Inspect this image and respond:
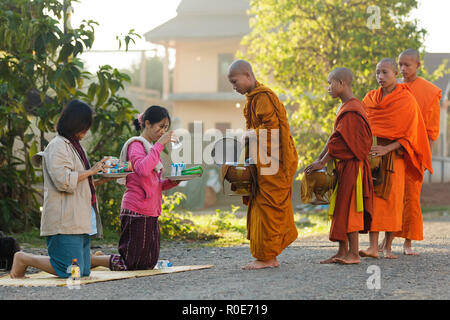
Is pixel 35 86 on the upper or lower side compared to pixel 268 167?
upper

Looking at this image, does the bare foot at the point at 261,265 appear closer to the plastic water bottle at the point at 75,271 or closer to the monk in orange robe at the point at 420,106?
the plastic water bottle at the point at 75,271

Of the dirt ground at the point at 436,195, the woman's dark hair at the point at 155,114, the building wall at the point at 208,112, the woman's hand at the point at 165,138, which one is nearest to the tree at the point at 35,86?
the woman's dark hair at the point at 155,114

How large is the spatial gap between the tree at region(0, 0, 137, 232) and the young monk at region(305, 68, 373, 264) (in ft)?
11.5

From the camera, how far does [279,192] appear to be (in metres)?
6.32

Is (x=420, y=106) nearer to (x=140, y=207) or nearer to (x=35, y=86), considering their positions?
(x=140, y=207)

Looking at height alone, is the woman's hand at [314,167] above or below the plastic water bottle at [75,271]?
above

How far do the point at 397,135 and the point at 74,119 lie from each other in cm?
351

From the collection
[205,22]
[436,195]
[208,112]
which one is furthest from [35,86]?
[208,112]

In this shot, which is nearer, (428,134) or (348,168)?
(348,168)

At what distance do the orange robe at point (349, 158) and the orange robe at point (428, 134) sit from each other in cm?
115

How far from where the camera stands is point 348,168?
679 centimetres

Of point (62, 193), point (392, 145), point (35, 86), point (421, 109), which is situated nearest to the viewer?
point (62, 193)

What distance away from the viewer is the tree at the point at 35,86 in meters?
8.98

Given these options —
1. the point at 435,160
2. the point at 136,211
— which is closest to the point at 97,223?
the point at 136,211
